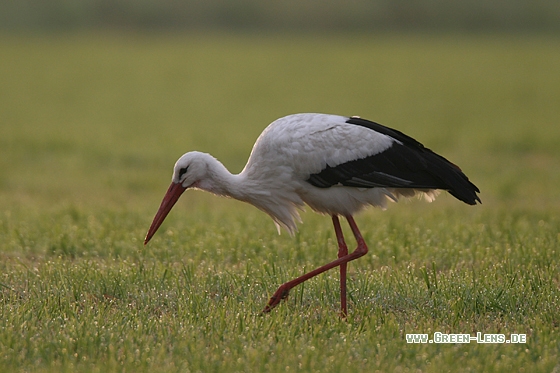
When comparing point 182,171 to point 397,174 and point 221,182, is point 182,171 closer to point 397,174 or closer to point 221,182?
point 221,182

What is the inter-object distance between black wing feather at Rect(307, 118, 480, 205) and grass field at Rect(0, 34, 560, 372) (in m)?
0.61

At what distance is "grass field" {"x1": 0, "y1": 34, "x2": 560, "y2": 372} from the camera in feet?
13.9

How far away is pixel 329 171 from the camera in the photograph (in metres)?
5.27

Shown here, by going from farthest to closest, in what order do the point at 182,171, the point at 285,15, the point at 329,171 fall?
1. the point at 285,15
2. the point at 182,171
3. the point at 329,171

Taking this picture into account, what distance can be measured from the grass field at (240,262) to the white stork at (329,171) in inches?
22.1

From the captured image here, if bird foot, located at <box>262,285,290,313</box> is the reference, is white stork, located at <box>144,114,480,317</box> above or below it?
above

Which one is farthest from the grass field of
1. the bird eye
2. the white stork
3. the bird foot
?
the bird eye

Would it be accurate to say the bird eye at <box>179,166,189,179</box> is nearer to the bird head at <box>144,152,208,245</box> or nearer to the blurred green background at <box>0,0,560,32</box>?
the bird head at <box>144,152,208,245</box>

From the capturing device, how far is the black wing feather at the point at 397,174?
5270mm

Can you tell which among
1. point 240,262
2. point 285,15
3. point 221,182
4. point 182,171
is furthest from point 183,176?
point 285,15

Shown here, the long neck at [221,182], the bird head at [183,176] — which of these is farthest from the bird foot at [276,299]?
the bird head at [183,176]

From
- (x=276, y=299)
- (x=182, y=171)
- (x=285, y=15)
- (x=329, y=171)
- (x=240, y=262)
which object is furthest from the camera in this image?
(x=285, y=15)

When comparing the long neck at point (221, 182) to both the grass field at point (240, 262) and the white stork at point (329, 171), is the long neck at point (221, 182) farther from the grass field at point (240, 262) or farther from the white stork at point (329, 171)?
the grass field at point (240, 262)

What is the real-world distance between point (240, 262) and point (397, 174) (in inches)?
67.5
